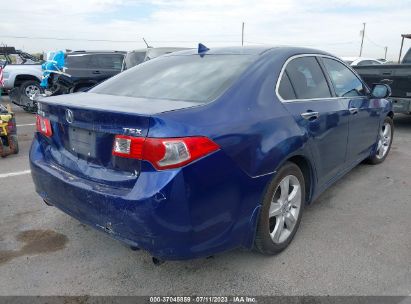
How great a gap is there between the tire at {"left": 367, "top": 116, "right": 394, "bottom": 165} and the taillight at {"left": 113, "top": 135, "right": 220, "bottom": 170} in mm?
3618

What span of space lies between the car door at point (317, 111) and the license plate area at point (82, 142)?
1402 mm

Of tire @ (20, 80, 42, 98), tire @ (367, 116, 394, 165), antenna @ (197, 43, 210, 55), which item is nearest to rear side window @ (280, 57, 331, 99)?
antenna @ (197, 43, 210, 55)

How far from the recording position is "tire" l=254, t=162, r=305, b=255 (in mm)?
2689

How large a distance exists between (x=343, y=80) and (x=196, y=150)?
2.50 metres

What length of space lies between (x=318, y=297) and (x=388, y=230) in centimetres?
131

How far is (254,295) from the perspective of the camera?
2521 mm

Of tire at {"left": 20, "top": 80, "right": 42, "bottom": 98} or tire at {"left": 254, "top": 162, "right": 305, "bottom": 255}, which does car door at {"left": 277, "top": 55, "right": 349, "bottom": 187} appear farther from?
tire at {"left": 20, "top": 80, "right": 42, "bottom": 98}

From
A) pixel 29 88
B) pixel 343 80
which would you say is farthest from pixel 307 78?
pixel 29 88

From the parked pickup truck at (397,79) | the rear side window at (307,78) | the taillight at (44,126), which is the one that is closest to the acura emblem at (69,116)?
the taillight at (44,126)

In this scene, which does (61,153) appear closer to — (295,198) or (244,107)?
(244,107)

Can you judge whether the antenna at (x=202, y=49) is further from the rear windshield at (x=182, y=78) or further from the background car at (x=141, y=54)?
the background car at (x=141, y=54)

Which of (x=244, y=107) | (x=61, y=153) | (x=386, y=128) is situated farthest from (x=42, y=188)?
(x=386, y=128)

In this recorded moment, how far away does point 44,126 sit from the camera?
293 centimetres

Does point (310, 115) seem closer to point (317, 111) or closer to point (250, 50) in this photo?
point (317, 111)
